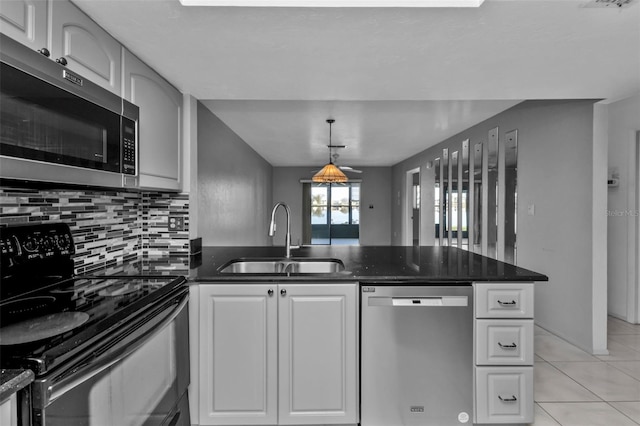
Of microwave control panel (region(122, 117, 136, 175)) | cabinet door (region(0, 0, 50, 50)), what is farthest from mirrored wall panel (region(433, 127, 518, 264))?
cabinet door (region(0, 0, 50, 50))

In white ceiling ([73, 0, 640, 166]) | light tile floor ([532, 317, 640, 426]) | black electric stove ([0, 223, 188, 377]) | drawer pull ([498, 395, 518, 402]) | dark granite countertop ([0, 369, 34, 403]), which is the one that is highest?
white ceiling ([73, 0, 640, 166])

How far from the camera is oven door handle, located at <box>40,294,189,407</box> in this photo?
0.93 m

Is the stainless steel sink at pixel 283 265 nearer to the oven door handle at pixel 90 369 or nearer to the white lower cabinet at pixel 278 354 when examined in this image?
the white lower cabinet at pixel 278 354

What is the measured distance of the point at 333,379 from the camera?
74.8 inches

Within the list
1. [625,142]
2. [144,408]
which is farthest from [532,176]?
[144,408]

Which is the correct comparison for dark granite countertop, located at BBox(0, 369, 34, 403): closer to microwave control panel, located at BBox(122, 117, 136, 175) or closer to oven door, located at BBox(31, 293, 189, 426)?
oven door, located at BBox(31, 293, 189, 426)

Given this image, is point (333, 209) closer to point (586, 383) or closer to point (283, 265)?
point (283, 265)

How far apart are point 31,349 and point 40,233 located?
2.57ft

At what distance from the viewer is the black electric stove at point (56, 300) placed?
99 cm

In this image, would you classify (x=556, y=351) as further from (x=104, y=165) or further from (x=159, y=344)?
(x=104, y=165)

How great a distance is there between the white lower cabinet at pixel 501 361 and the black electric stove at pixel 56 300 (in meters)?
1.55

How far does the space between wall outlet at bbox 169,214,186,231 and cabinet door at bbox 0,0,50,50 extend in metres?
1.41

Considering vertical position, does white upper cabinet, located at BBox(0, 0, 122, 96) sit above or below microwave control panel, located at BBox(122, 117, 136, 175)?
above

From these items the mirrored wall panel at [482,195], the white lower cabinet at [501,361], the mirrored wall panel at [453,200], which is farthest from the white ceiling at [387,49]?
the mirrored wall panel at [453,200]
